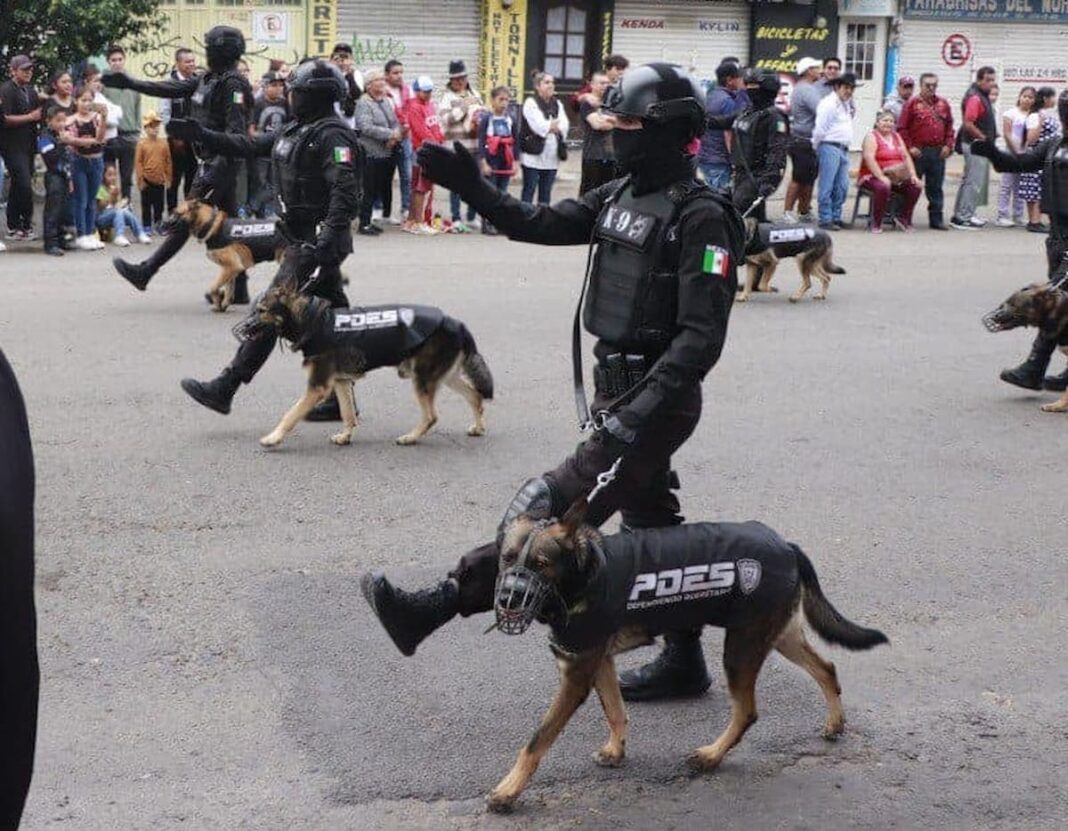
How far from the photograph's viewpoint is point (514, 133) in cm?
1808

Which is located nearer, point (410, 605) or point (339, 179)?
point (410, 605)

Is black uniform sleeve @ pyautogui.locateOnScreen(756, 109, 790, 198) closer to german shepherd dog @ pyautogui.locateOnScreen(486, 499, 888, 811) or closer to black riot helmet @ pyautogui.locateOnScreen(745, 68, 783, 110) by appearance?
black riot helmet @ pyautogui.locateOnScreen(745, 68, 783, 110)

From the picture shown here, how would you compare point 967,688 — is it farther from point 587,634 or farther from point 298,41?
point 298,41

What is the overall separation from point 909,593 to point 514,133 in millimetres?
12336

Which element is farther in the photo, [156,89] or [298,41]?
[298,41]

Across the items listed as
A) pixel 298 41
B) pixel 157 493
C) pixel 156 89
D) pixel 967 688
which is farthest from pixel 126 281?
pixel 298 41

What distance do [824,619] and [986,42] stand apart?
2683 centimetres

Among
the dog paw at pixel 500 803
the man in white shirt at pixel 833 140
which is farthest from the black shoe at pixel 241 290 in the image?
the man in white shirt at pixel 833 140

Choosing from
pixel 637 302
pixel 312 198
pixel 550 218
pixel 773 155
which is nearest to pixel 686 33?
pixel 773 155

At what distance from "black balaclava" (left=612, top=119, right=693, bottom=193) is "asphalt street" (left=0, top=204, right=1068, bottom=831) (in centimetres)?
184

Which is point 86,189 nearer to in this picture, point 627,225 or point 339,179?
point 339,179

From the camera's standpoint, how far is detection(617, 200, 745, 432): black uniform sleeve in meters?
4.71

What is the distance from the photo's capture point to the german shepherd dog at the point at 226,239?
12.1 meters

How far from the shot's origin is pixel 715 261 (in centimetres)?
476
